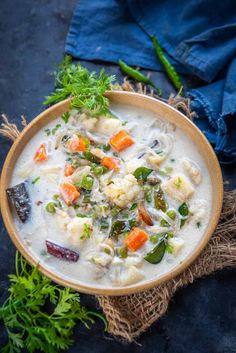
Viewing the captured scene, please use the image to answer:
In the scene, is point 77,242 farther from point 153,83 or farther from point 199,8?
point 199,8

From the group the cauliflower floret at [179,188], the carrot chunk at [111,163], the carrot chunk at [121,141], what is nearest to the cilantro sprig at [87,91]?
the carrot chunk at [121,141]

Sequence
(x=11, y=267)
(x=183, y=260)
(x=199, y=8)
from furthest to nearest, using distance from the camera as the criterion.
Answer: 1. (x=199, y=8)
2. (x=11, y=267)
3. (x=183, y=260)

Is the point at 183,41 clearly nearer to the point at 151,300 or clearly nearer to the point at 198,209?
the point at 198,209

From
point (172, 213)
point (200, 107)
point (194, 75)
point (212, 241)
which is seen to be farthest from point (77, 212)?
point (194, 75)

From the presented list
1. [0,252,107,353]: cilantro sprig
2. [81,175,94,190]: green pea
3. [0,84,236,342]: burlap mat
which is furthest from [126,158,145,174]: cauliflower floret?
[0,252,107,353]: cilantro sprig

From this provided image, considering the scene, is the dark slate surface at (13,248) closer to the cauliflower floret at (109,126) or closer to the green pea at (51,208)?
the green pea at (51,208)

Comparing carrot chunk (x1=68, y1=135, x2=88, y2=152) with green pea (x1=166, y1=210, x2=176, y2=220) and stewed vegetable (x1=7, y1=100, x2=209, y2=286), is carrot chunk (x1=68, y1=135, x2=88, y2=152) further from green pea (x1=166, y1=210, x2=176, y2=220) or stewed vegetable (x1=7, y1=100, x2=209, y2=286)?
green pea (x1=166, y1=210, x2=176, y2=220)
